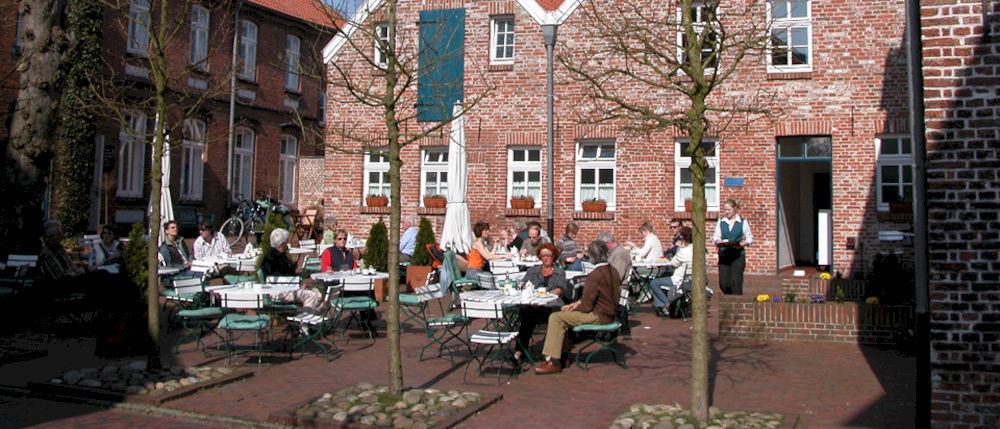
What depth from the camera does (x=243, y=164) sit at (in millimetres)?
28312

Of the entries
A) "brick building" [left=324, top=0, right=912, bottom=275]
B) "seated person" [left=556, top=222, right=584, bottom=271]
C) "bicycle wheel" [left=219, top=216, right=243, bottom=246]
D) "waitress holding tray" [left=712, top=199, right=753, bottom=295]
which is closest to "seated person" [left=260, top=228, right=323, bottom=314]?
"seated person" [left=556, top=222, right=584, bottom=271]

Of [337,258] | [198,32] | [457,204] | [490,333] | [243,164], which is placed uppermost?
[198,32]

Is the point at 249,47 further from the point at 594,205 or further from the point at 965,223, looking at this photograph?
the point at 965,223

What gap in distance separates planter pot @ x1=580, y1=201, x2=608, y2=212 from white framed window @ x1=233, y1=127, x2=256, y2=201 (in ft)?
46.3

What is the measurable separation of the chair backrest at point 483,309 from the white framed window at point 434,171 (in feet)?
38.3

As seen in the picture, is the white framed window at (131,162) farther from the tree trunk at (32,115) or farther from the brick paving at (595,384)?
the brick paving at (595,384)

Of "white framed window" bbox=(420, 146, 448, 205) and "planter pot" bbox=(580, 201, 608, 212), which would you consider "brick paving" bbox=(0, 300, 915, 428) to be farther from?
"white framed window" bbox=(420, 146, 448, 205)

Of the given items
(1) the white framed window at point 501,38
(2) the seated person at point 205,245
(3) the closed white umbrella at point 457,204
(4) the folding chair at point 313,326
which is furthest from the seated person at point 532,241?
(1) the white framed window at point 501,38

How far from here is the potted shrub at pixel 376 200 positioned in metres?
20.5

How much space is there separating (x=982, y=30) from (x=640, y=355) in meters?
4.99

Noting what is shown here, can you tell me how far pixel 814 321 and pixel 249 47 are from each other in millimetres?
23376

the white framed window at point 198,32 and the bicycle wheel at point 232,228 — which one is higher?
the white framed window at point 198,32

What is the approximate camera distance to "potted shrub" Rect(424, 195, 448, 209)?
19.8 metres

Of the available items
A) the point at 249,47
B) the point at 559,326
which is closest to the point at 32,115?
the point at 559,326
